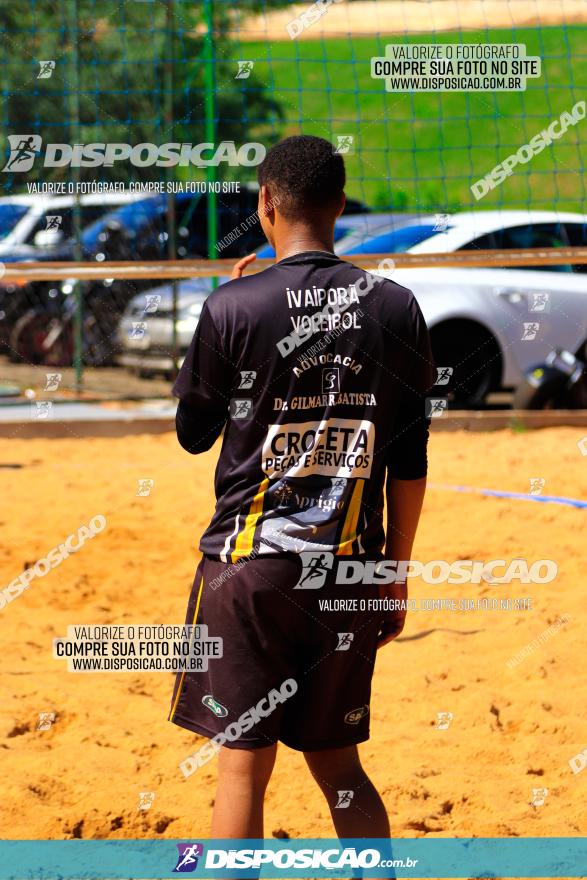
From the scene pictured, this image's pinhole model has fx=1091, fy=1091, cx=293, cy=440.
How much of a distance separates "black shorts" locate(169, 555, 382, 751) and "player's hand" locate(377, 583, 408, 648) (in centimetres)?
13

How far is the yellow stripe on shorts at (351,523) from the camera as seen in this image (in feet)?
7.53

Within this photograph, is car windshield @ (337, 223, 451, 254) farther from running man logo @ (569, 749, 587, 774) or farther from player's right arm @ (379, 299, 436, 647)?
player's right arm @ (379, 299, 436, 647)

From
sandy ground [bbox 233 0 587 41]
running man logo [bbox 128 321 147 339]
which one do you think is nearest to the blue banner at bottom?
running man logo [bbox 128 321 147 339]

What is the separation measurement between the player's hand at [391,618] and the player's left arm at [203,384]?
55 cm

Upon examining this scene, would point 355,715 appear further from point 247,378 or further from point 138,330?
point 138,330

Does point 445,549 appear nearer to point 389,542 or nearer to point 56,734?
point 56,734

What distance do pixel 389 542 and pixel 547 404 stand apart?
704 cm

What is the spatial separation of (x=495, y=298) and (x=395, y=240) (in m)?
1.01

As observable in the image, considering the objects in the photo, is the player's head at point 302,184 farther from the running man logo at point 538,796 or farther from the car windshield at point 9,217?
the car windshield at point 9,217

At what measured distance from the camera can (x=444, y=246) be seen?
914cm

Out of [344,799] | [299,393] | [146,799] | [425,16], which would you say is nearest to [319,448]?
[299,393]

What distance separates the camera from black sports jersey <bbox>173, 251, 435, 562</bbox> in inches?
87.2

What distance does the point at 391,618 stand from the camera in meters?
2.53

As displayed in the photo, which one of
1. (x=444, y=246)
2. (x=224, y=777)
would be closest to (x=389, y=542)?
(x=224, y=777)
